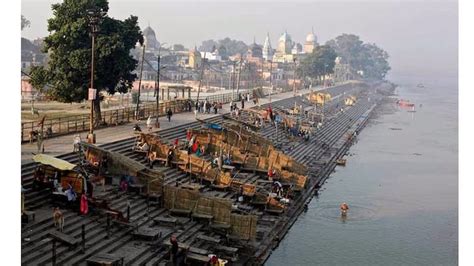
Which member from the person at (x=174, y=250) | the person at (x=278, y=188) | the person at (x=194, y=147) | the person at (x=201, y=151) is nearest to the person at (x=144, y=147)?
the person at (x=194, y=147)

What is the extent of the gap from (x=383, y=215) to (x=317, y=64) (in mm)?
68367

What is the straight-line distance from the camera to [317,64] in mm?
90188

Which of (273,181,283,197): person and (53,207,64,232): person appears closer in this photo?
(53,207,64,232): person

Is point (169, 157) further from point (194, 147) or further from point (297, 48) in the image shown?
point (297, 48)

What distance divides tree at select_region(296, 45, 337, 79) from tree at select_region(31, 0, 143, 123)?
220ft

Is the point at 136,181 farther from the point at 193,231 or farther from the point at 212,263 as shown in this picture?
the point at 212,263

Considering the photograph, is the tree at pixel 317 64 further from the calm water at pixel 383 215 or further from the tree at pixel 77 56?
the tree at pixel 77 56

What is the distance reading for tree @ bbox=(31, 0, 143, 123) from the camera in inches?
965

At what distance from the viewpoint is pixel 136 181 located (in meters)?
17.8

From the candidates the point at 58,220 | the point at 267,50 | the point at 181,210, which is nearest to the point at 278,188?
the point at 181,210

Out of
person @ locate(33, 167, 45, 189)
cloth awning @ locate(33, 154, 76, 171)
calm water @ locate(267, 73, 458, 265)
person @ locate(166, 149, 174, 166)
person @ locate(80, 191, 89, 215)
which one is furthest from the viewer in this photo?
person @ locate(166, 149, 174, 166)

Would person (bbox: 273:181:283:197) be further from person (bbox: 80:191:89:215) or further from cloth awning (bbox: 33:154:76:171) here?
cloth awning (bbox: 33:154:76:171)

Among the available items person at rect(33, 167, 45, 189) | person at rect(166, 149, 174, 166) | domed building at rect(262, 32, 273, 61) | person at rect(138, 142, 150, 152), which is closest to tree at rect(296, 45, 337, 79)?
domed building at rect(262, 32, 273, 61)

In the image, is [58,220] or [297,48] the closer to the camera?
[58,220]
